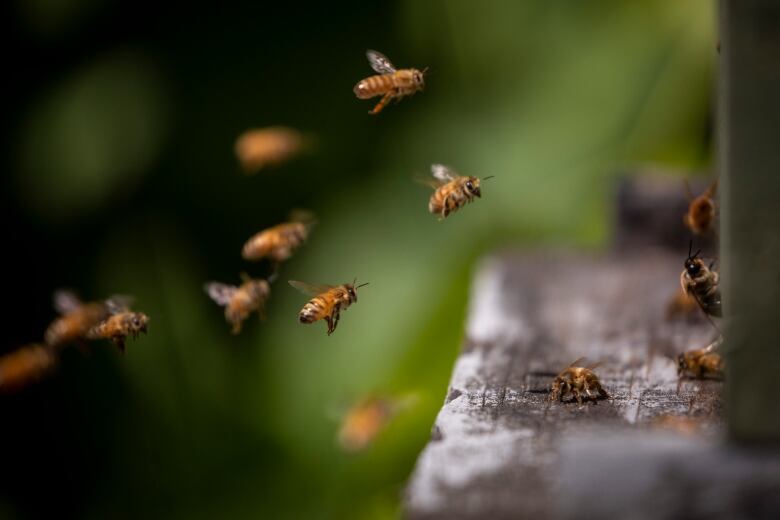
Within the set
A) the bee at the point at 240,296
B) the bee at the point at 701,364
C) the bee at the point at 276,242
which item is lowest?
the bee at the point at 701,364

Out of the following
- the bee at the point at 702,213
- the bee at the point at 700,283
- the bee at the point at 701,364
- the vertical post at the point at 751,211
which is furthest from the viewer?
the bee at the point at 702,213

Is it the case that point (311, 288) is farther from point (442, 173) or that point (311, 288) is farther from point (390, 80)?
point (390, 80)

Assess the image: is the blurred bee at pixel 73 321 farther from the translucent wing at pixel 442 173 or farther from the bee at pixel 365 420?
the translucent wing at pixel 442 173

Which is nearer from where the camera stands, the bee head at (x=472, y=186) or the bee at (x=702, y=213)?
the bee head at (x=472, y=186)

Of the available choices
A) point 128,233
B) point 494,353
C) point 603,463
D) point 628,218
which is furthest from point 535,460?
point 128,233

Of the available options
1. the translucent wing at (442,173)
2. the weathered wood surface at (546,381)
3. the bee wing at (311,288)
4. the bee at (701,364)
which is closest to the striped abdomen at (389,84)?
the translucent wing at (442,173)

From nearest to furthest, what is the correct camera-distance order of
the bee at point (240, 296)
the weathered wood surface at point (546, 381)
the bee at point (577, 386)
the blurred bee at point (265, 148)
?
the weathered wood surface at point (546, 381) < the bee at point (577, 386) < the bee at point (240, 296) < the blurred bee at point (265, 148)

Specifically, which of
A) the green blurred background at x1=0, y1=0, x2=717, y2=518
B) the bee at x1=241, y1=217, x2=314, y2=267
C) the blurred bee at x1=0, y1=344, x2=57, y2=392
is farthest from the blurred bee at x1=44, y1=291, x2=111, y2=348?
the green blurred background at x1=0, y1=0, x2=717, y2=518
